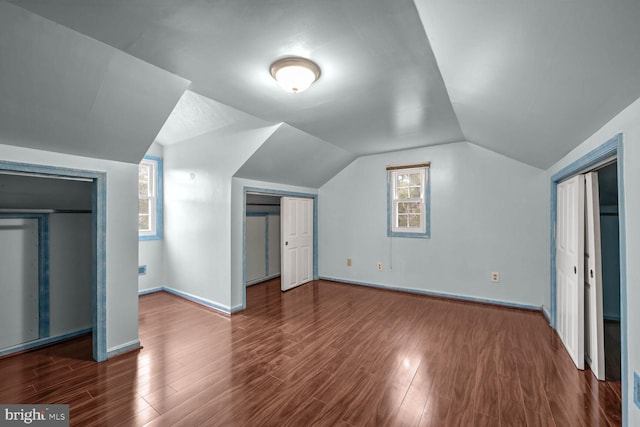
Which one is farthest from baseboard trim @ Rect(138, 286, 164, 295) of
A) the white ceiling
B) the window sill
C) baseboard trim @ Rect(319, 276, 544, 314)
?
the window sill

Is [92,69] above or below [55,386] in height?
above

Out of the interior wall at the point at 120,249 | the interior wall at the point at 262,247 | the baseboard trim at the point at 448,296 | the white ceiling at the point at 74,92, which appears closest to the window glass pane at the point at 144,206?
the interior wall at the point at 262,247

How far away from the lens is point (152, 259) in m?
4.93

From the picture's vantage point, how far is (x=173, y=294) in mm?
4832

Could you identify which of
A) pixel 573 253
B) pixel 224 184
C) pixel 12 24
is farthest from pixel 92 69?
pixel 573 253

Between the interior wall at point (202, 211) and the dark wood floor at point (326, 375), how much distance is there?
77cm

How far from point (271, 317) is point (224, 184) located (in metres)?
1.98

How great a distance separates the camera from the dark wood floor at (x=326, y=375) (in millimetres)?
1927

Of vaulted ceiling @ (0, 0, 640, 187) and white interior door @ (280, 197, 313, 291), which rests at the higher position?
vaulted ceiling @ (0, 0, 640, 187)

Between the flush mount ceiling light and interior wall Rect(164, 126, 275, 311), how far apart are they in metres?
1.43

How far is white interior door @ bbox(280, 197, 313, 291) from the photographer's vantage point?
499cm

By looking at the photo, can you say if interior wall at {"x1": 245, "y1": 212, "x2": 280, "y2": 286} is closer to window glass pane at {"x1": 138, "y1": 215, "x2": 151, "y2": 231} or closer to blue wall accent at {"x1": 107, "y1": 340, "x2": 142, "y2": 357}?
window glass pane at {"x1": 138, "y1": 215, "x2": 151, "y2": 231}

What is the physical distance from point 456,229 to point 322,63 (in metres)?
3.48

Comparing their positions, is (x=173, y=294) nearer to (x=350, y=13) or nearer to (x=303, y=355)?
(x=303, y=355)
